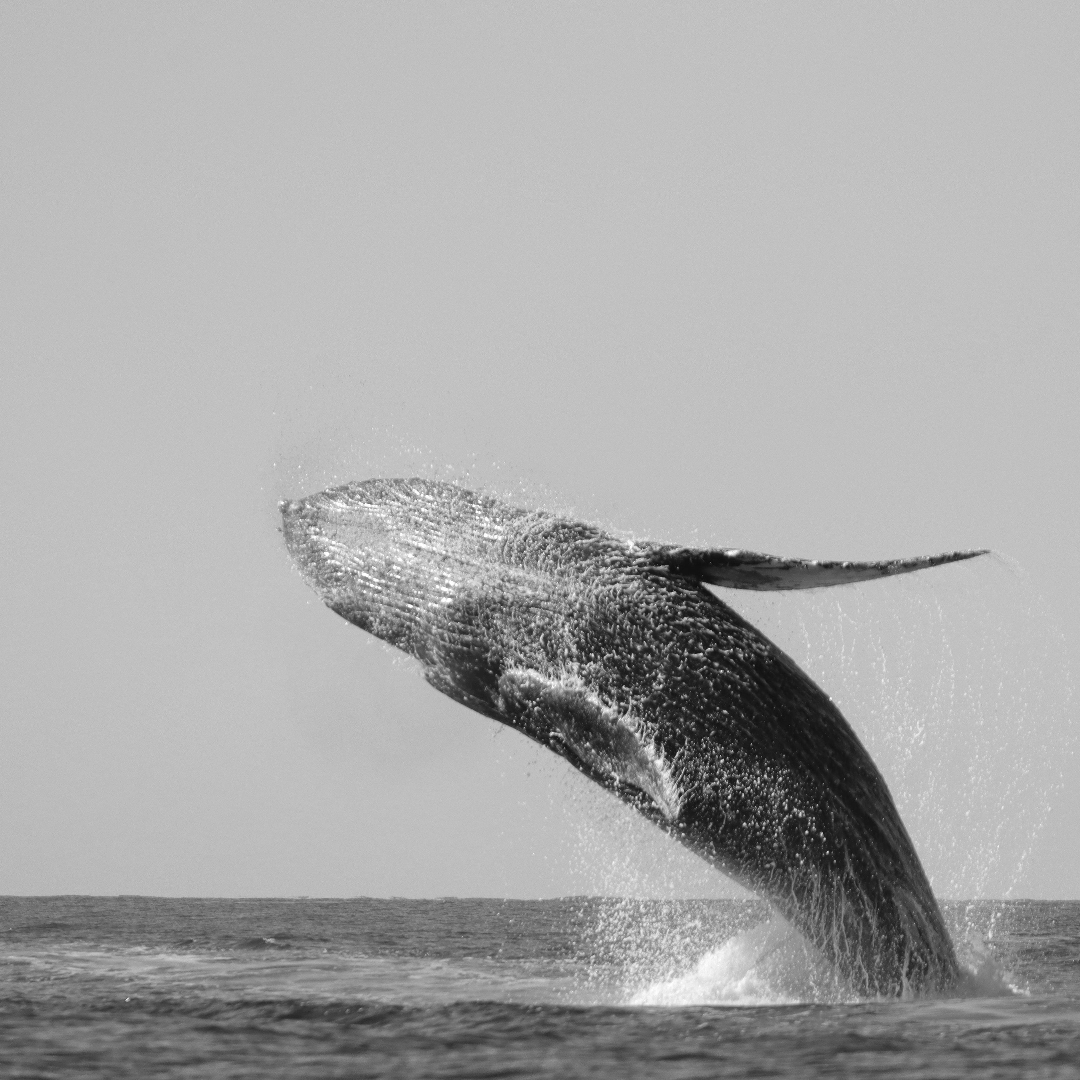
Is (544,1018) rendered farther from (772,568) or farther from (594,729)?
(772,568)

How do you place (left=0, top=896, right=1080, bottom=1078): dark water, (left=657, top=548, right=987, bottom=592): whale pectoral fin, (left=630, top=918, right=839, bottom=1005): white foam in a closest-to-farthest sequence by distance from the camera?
(left=0, top=896, right=1080, bottom=1078): dark water
(left=657, top=548, right=987, bottom=592): whale pectoral fin
(left=630, top=918, right=839, bottom=1005): white foam

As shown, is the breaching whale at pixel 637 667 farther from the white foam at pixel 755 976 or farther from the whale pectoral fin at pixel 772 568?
the white foam at pixel 755 976

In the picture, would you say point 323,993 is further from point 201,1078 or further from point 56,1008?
point 201,1078

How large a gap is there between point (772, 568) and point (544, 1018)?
3.24 meters

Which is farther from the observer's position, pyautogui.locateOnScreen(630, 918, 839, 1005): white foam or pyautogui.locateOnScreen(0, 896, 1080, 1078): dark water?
pyautogui.locateOnScreen(630, 918, 839, 1005): white foam

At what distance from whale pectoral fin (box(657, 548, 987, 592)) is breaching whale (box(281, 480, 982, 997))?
0.01 metres

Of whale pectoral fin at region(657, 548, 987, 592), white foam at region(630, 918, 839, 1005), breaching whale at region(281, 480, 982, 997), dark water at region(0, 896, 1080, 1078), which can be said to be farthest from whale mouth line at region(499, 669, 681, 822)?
white foam at region(630, 918, 839, 1005)

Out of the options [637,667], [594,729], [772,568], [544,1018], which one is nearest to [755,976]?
[544,1018]

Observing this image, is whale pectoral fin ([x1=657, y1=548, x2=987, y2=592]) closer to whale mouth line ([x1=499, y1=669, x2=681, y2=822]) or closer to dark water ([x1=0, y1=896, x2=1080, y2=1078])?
whale mouth line ([x1=499, y1=669, x2=681, y2=822])

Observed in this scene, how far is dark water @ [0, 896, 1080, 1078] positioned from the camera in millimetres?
7570

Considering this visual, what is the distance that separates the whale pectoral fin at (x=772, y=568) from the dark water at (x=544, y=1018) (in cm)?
262

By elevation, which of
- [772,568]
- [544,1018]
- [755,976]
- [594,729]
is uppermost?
[772,568]

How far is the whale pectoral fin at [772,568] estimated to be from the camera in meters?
8.49

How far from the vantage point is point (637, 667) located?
9125 millimetres
